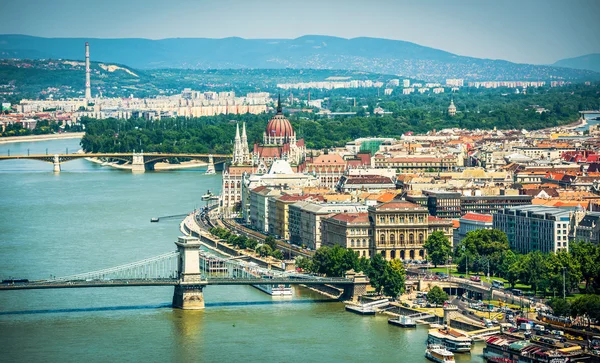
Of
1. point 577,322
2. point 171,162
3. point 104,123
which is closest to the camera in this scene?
point 577,322

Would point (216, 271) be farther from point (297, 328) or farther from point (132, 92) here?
point (132, 92)

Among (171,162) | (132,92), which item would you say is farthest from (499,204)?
(132,92)

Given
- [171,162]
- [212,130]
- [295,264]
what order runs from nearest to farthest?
[295,264] < [171,162] < [212,130]

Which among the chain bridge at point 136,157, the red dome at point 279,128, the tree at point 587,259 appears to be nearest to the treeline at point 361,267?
the tree at point 587,259

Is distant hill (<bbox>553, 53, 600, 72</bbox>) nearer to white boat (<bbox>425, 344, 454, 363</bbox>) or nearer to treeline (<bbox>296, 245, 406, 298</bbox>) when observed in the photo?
treeline (<bbox>296, 245, 406, 298</bbox>)

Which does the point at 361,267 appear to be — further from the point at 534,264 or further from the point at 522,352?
the point at 522,352

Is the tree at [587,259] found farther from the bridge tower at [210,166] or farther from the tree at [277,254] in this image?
the bridge tower at [210,166]

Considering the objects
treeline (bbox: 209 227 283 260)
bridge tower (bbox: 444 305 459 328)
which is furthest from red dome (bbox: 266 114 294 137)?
bridge tower (bbox: 444 305 459 328)

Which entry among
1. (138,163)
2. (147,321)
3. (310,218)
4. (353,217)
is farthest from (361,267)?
(138,163)
